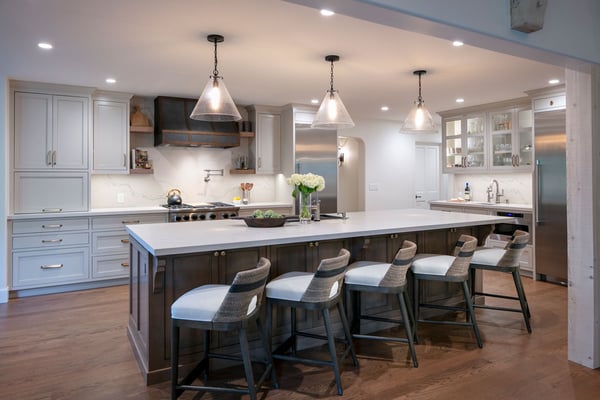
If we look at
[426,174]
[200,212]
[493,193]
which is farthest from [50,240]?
[426,174]

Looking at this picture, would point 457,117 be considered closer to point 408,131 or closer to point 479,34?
point 408,131

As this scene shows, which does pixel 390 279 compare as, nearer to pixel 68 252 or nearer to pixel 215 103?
pixel 215 103

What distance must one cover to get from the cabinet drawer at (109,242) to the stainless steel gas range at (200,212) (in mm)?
607

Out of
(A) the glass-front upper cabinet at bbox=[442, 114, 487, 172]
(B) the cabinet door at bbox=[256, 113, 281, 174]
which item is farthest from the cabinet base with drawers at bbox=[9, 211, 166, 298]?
(A) the glass-front upper cabinet at bbox=[442, 114, 487, 172]

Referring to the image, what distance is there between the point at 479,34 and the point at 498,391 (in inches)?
80.7

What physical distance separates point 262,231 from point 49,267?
3100 mm

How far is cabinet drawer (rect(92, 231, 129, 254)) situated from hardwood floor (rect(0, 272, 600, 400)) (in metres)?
1.18

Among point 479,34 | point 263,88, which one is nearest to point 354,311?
point 479,34

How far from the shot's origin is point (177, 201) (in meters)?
5.66

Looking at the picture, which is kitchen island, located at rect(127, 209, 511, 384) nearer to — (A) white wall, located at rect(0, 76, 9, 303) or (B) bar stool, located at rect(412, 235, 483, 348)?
(B) bar stool, located at rect(412, 235, 483, 348)

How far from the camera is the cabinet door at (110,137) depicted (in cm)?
524

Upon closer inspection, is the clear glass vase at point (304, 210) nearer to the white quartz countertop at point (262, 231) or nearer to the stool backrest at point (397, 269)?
the white quartz countertop at point (262, 231)

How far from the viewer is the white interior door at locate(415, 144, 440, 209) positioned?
8633mm

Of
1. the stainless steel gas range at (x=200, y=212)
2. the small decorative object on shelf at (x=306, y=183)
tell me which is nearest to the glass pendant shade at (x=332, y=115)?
the small decorative object on shelf at (x=306, y=183)
